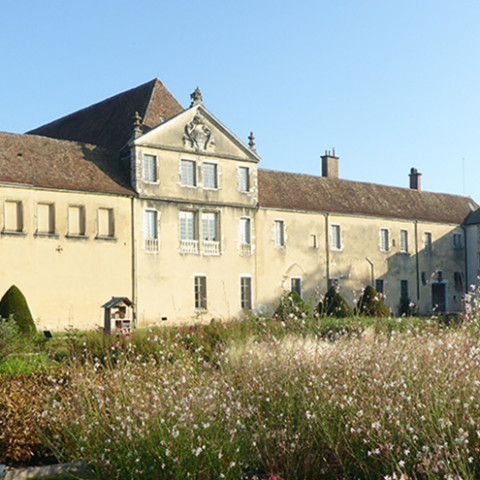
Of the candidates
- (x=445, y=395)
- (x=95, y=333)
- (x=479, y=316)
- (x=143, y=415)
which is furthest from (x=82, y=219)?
(x=445, y=395)

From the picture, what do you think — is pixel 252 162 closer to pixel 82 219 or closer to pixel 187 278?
pixel 187 278

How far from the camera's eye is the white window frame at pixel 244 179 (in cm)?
3092

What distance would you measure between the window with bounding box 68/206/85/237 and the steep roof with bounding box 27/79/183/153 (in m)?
4.08

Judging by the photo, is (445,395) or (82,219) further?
(82,219)

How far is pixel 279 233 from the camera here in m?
32.6

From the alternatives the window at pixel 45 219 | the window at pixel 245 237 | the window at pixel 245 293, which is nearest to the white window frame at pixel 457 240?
the window at pixel 245 237

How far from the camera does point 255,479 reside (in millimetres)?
6027

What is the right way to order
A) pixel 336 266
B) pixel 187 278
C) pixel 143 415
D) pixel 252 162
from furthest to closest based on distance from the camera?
pixel 336 266 → pixel 252 162 → pixel 187 278 → pixel 143 415

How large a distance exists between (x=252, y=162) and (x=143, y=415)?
25.3 m

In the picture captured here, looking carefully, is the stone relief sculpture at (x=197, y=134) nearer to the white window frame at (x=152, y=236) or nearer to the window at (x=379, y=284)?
the white window frame at (x=152, y=236)

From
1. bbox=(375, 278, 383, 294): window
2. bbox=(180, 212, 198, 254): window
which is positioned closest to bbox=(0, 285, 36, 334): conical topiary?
bbox=(180, 212, 198, 254): window

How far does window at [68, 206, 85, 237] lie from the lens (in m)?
25.8

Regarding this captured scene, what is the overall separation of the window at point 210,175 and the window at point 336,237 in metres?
8.09

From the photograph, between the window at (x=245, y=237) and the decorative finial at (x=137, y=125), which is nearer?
the decorative finial at (x=137, y=125)
